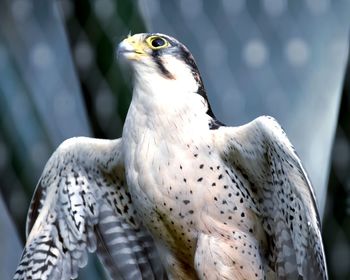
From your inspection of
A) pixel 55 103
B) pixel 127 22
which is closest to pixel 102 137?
pixel 55 103

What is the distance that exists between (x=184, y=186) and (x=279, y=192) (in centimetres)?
14

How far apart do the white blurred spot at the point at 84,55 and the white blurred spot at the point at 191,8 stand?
6.9 inches

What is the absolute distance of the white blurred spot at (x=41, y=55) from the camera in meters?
1.83

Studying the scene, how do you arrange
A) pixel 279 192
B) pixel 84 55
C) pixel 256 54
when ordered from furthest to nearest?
pixel 84 55, pixel 256 54, pixel 279 192

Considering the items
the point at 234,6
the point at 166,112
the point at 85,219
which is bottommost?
the point at 85,219

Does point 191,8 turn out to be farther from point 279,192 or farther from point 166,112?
point 279,192

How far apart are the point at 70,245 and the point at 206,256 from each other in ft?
0.83

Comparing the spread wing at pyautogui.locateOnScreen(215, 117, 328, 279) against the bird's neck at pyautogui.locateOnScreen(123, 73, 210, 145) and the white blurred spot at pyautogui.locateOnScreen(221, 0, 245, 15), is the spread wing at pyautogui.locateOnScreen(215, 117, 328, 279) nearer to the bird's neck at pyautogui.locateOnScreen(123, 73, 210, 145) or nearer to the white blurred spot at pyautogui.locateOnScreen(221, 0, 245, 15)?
the bird's neck at pyautogui.locateOnScreen(123, 73, 210, 145)

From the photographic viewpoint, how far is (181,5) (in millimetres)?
1738

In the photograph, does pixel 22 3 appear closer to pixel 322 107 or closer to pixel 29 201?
pixel 29 201

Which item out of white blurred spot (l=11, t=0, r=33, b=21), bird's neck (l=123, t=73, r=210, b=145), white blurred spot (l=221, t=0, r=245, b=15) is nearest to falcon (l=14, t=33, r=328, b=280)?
bird's neck (l=123, t=73, r=210, b=145)

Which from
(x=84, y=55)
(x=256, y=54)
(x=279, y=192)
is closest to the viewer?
(x=279, y=192)

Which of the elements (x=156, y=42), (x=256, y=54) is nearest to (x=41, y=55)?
(x=156, y=42)

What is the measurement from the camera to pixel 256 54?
5.48 ft
